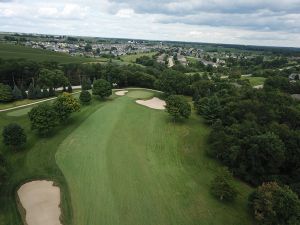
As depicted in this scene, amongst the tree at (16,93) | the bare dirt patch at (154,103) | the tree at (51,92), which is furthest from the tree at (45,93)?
the bare dirt patch at (154,103)

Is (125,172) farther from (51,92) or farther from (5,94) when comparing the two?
(51,92)

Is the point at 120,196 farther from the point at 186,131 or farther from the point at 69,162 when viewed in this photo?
the point at 186,131

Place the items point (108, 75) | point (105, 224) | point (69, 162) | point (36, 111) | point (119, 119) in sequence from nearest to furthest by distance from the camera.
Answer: point (105, 224) < point (69, 162) < point (36, 111) < point (119, 119) < point (108, 75)

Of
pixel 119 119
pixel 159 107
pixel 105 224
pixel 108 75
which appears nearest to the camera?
pixel 105 224

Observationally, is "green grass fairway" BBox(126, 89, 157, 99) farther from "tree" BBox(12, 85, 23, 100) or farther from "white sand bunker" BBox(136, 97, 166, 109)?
"tree" BBox(12, 85, 23, 100)

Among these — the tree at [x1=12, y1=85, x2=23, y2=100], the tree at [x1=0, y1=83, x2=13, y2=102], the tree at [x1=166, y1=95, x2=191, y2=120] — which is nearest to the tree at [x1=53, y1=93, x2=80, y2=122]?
the tree at [x1=166, y1=95, x2=191, y2=120]

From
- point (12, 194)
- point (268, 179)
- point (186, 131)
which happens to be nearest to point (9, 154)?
point (12, 194)
